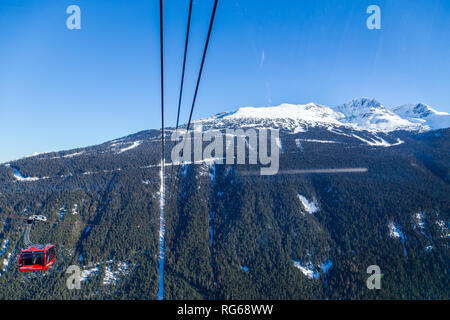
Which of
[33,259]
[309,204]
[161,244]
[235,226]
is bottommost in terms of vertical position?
[161,244]

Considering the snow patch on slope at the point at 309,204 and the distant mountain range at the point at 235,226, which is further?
the snow patch on slope at the point at 309,204

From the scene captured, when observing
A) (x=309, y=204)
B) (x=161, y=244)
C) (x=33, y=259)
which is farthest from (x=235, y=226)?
(x=33, y=259)

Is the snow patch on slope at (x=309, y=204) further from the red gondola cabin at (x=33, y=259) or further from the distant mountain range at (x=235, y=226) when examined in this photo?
the red gondola cabin at (x=33, y=259)

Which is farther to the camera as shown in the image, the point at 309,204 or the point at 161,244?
the point at 309,204

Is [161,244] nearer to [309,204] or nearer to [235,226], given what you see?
[235,226]

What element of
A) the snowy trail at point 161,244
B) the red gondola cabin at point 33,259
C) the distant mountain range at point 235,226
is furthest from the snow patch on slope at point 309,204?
the red gondola cabin at point 33,259

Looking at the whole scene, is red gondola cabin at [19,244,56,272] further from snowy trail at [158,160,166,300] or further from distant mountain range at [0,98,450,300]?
snowy trail at [158,160,166,300]

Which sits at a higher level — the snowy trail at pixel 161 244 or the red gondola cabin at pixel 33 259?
the red gondola cabin at pixel 33 259

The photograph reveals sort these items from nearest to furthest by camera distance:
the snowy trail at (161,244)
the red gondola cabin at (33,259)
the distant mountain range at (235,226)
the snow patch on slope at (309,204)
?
the red gondola cabin at (33,259) → the snowy trail at (161,244) → the distant mountain range at (235,226) → the snow patch on slope at (309,204)

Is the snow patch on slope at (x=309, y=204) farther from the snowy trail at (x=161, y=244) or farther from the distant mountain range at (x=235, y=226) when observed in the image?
the snowy trail at (x=161, y=244)

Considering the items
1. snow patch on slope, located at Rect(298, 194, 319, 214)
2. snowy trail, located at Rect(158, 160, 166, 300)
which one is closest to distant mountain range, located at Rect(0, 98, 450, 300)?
snow patch on slope, located at Rect(298, 194, 319, 214)

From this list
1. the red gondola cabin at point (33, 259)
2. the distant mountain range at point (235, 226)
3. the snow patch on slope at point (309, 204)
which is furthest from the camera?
the snow patch on slope at point (309, 204)

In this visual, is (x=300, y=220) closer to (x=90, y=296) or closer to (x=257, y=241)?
(x=257, y=241)
